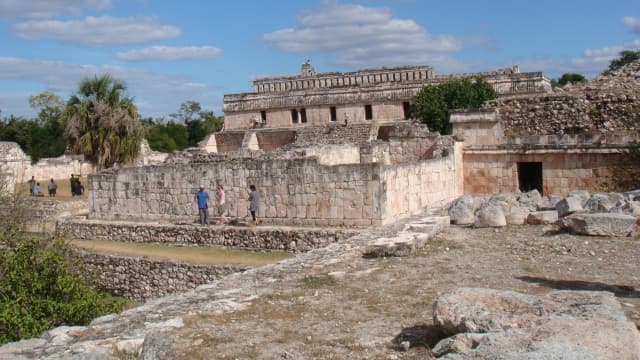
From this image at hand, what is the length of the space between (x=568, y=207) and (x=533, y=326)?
7.68 metres

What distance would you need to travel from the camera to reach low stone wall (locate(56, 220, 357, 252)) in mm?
13109

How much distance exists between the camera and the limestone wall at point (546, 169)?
17.1 metres

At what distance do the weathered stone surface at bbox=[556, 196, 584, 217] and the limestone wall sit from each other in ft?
19.5

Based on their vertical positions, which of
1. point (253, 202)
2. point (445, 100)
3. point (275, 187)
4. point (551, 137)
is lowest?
point (253, 202)

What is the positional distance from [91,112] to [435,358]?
2450 centimetres

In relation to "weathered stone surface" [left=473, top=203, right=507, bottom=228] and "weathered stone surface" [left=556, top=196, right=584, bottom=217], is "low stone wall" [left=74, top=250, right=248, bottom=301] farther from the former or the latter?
"weathered stone surface" [left=556, top=196, right=584, bottom=217]

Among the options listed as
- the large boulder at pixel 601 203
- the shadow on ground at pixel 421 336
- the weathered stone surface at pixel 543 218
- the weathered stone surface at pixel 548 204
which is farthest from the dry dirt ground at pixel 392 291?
the weathered stone surface at pixel 548 204

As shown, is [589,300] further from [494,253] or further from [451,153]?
[451,153]

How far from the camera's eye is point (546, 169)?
58.2 feet

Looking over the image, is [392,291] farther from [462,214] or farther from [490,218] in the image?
[462,214]

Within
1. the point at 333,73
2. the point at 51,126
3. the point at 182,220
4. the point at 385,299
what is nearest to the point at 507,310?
the point at 385,299

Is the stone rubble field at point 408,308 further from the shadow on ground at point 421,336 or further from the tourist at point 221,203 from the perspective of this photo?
the tourist at point 221,203

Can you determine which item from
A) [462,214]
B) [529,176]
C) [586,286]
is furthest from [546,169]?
[586,286]

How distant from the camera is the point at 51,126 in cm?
5681
